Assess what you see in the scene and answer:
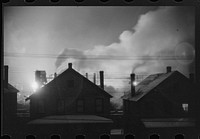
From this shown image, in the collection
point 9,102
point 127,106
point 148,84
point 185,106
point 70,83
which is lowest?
point 127,106

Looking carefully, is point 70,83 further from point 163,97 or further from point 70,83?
point 163,97

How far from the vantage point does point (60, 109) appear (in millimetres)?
15398

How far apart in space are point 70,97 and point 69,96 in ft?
0.35

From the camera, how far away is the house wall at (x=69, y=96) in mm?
15422

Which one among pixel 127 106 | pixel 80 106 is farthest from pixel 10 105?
pixel 127 106

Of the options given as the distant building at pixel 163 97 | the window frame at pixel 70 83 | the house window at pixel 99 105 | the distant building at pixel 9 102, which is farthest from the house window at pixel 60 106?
the distant building at pixel 163 97

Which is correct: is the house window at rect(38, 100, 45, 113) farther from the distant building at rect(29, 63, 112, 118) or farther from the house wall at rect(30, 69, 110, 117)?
the house wall at rect(30, 69, 110, 117)

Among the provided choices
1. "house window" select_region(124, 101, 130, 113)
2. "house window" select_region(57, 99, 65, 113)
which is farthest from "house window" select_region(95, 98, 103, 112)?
"house window" select_region(124, 101, 130, 113)

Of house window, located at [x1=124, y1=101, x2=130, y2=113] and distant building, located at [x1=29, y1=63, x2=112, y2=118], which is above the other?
distant building, located at [x1=29, y1=63, x2=112, y2=118]

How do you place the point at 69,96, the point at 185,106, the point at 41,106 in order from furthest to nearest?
the point at 69,96 → the point at 185,106 → the point at 41,106

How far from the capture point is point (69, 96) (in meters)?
15.8

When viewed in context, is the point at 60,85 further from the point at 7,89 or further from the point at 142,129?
the point at 142,129

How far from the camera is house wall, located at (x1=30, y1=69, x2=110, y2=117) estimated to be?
15.4 metres

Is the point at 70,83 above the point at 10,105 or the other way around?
above
